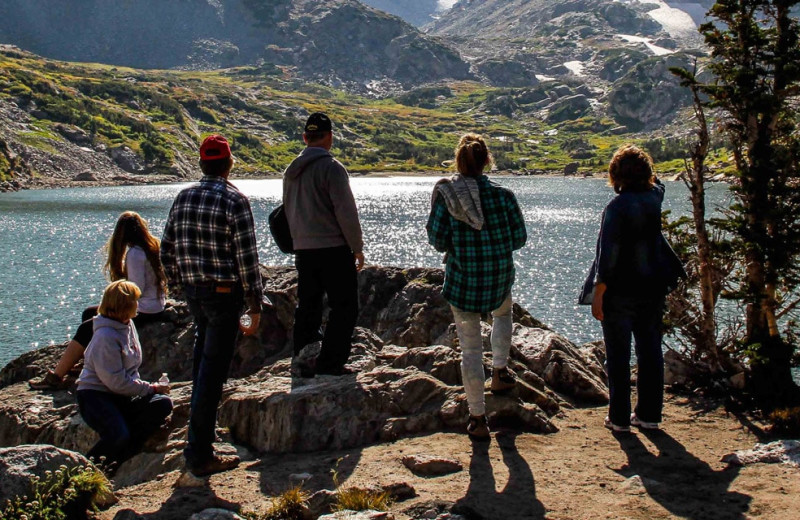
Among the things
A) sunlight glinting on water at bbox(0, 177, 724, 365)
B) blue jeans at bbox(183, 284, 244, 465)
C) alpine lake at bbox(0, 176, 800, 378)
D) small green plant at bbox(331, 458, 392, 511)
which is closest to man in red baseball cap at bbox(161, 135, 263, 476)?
blue jeans at bbox(183, 284, 244, 465)

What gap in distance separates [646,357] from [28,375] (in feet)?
36.7

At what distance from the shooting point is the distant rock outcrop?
8836 mm

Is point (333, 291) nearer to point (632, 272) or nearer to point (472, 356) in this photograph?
point (472, 356)

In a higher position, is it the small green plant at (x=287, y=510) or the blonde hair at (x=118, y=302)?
the blonde hair at (x=118, y=302)

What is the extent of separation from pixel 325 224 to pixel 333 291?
0.88 meters

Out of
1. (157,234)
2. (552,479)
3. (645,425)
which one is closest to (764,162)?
(645,425)

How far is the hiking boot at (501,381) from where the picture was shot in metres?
9.11

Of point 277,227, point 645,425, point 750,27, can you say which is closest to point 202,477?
point 277,227

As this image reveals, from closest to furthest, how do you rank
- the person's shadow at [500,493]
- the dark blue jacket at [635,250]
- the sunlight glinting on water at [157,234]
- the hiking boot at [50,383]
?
the person's shadow at [500,493] → the dark blue jacket at [635,250] → the hiking boot at [50,383] → the sunlight glinting on water at [157,234]

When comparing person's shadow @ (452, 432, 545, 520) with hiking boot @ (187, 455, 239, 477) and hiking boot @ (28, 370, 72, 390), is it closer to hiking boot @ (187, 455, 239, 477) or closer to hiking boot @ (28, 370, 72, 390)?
hiking boot @ (187, 455, 239, 477)

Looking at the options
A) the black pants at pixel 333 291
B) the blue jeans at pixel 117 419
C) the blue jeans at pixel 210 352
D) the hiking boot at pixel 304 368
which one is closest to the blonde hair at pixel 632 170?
the black pants at pixel 333 291

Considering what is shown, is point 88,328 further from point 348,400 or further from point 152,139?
point 152,139

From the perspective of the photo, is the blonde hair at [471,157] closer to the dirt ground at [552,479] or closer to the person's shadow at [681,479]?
the dirt ground at [552,479]

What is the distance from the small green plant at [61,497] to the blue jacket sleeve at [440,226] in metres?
4.19
